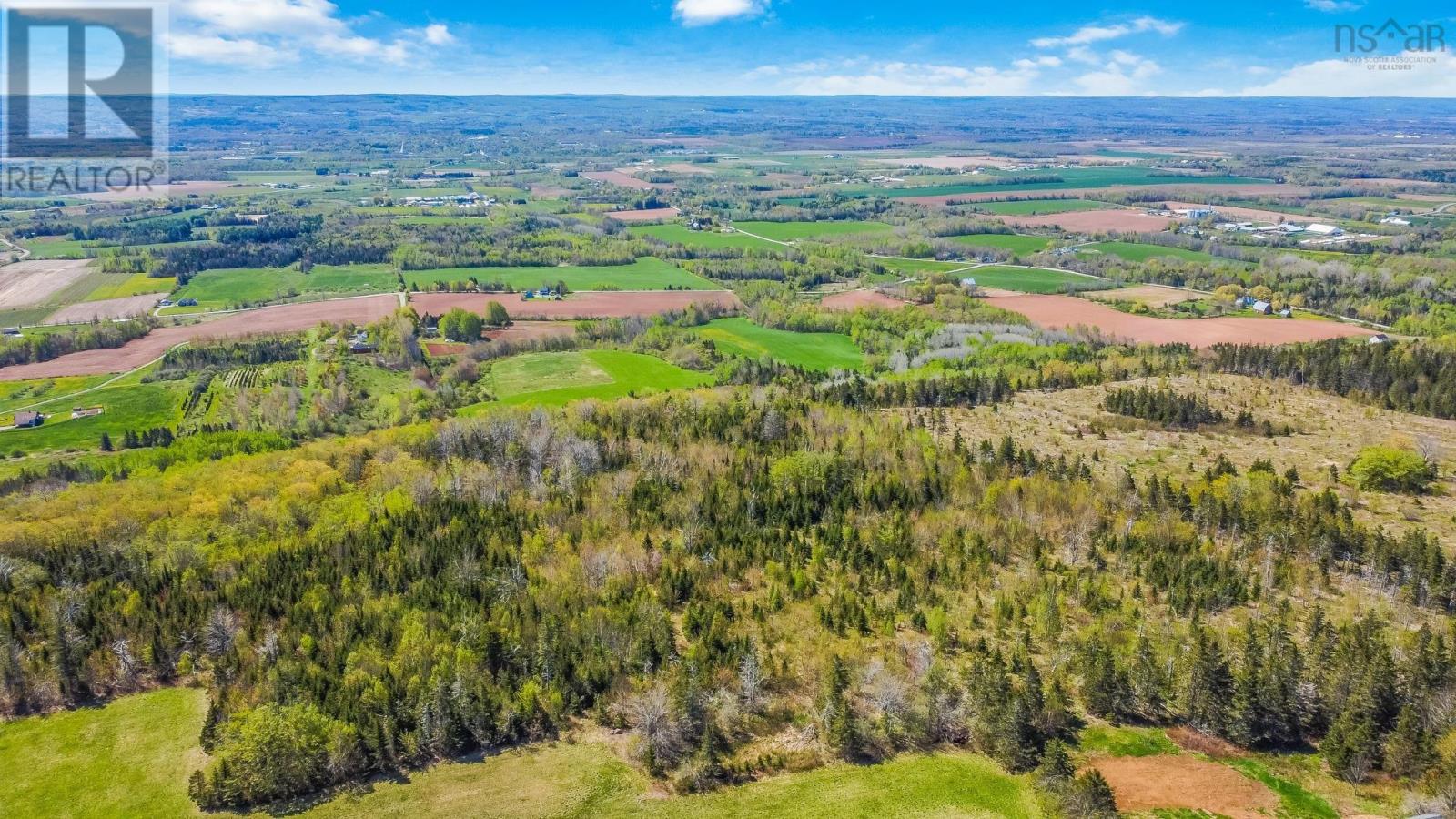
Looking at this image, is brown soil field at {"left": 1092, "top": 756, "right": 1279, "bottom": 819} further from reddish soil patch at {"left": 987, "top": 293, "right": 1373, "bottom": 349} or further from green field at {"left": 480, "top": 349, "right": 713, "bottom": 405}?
reddish soil patch at {"left": 987, "top": 293, "right": 1373, "bottom": 349}

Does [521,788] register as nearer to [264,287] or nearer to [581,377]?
[581,377]

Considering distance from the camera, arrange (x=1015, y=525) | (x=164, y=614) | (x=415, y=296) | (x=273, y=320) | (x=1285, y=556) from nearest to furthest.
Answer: (x=164, y=614)
(x=1285, y=556)
(x=1015, y=525)
(x=273, y=320)
(x=415, y=296)

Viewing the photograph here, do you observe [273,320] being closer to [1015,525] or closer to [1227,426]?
[1015,525]

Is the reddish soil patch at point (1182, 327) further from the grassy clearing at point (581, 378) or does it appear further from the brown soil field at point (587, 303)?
the grassy clearing at point (581, 378)

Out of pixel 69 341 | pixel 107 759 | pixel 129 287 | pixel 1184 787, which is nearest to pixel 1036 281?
pixel 1184 787

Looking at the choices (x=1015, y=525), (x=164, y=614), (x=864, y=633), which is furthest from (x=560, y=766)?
(x=1015, y=525)

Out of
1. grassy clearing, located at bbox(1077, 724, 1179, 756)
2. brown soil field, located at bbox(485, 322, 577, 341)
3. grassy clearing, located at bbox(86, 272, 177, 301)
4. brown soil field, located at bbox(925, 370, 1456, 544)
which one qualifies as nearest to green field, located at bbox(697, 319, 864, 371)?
brown soil field, located at bbox(485, 322, 577, 341)
